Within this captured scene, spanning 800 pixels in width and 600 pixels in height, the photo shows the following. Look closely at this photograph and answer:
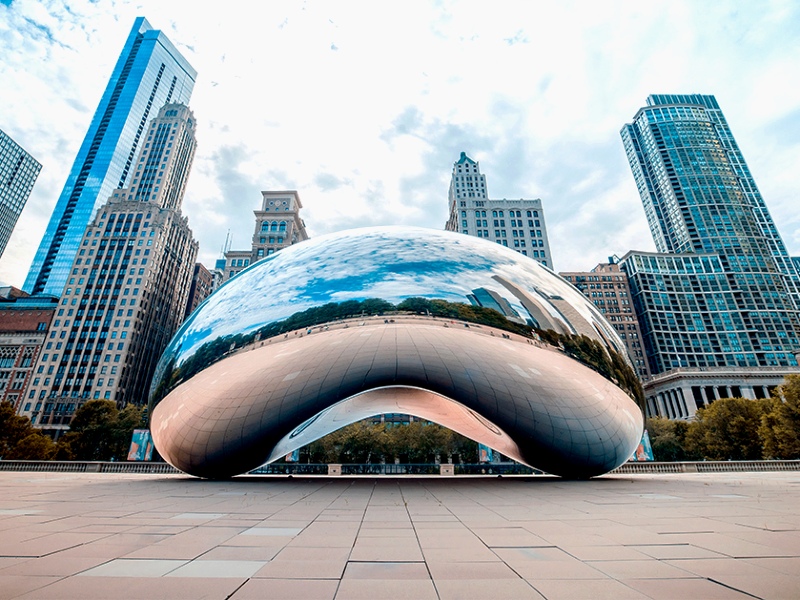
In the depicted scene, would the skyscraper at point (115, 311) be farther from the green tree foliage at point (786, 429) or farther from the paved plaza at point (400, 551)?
the green tree foliage at point (786, 429)

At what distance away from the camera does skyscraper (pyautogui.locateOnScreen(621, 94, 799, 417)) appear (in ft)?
390

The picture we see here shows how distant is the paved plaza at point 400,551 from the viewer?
264 cm

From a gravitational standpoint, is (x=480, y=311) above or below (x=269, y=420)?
above

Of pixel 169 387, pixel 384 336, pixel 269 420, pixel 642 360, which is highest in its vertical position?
pixel 642 360

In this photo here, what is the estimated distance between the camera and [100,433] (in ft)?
170

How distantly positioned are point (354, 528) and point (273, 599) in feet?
8.85

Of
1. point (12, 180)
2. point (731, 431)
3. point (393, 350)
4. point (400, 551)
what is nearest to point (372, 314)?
point (393, 350)

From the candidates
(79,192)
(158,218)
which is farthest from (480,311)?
(79,192)

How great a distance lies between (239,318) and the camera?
910 cm

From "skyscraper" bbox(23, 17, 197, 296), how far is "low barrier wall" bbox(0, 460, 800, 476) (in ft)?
495

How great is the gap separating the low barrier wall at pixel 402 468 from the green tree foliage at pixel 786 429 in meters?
15.6

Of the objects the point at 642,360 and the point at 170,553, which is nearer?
the point at 170,553

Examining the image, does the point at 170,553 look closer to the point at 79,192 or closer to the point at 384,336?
the point at 384,336

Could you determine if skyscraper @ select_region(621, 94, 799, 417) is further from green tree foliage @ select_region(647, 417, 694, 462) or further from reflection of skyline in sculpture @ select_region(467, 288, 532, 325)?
reflection of skyline in sculpture @ select_region(467, 288, 532, 325)
